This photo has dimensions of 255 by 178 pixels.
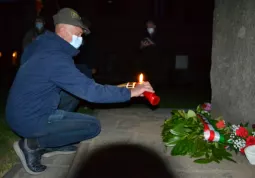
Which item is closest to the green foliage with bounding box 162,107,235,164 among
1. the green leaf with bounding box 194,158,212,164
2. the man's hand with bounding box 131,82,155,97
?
the green leaf with bounding box 194,158,212,164

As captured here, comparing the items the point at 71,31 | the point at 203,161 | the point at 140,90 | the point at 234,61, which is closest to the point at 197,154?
the point at 203,161

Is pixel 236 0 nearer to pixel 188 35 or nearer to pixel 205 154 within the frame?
pixel 205 154

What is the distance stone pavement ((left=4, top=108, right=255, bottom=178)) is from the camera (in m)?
3.65

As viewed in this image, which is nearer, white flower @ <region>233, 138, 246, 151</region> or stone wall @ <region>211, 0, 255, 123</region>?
white flower @ <region>233, 138, 246, 151</region>

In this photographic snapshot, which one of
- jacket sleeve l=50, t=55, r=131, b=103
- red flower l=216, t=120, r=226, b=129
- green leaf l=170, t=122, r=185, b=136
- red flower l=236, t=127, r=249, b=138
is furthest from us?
red flower l=216, t=120, r=226, b=129

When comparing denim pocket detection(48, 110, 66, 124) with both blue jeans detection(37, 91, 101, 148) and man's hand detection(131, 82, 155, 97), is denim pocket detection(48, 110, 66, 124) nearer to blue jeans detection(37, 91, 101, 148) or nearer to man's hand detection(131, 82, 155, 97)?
blue jeans detection(37, 91, 101, 148)

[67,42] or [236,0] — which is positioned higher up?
[236,0]

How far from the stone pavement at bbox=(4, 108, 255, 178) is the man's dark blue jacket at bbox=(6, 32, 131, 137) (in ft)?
1.74

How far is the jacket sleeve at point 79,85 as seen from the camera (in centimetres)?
346

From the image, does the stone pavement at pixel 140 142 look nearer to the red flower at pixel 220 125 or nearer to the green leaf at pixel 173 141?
the green leaf at pixel 173 141

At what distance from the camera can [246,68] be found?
428 cm

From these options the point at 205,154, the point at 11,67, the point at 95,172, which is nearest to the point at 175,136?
the point at 205,154

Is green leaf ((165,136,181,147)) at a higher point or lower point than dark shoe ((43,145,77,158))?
higher

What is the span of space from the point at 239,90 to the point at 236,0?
3.84ft
